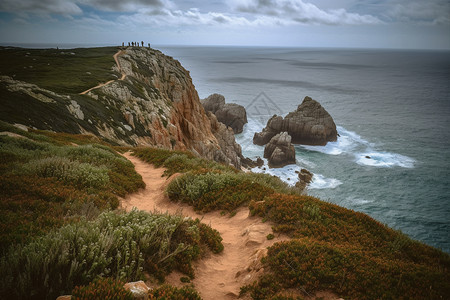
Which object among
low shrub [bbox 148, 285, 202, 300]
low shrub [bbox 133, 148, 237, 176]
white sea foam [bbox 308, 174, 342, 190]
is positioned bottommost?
white sea foam [bbox 308, 174, 342, 190]

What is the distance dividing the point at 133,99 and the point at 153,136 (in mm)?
9108

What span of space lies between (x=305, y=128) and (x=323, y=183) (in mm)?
25849

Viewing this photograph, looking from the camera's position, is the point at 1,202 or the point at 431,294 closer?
the point at 431,294

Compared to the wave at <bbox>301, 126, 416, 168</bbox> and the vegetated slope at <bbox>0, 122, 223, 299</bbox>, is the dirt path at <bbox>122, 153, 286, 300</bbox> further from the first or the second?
the wave at <bbox>301, 126, 416, 168</bbox>

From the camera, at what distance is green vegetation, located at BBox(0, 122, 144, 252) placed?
6.26 m

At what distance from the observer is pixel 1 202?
22.9 ft

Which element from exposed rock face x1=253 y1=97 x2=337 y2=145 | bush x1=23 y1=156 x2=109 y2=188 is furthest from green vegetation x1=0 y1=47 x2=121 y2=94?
exposed rock face x1=253 y1=97 x2=337 y2=145

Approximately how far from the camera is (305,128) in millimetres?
70062

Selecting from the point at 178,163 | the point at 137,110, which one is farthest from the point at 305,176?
the point at 178,163

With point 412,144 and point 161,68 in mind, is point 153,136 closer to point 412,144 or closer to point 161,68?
point 161,68

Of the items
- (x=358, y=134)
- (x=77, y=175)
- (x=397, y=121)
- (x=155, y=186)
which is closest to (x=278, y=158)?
(x=358, y=134)

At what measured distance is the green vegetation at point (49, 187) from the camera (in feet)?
20.5

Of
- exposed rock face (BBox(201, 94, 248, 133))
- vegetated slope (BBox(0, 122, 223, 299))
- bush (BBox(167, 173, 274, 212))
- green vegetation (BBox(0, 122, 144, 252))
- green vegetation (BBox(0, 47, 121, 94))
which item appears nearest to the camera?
vegetated slope (BBox(0, 122, 223, 299))

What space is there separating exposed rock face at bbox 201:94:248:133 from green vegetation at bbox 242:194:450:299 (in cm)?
7236
